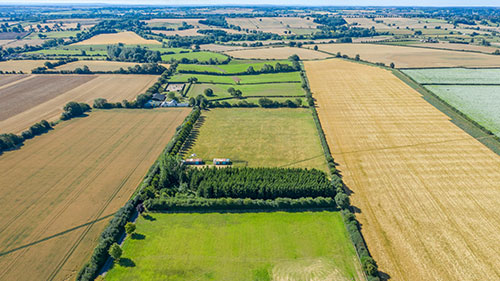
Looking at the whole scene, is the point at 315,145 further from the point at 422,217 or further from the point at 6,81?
the point at 6,81

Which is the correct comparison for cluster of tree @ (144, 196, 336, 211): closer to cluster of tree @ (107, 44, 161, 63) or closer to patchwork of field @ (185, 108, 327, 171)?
patchwork of field @ (185, 108, 327, 171)

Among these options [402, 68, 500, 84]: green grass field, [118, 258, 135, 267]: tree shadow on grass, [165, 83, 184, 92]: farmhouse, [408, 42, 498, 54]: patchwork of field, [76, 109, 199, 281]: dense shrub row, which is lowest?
[118, 258, 135, 267]: tree shadow on grass

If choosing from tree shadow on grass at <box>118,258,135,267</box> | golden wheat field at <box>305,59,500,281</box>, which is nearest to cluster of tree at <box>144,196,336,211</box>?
golden wheat field at <box>305,59,500,281</box>

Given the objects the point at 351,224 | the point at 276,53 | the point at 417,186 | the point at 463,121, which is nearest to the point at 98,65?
the point at 276,53

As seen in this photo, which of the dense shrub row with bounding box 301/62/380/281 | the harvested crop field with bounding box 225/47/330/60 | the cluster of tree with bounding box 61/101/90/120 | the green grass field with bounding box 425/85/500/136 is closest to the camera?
the dense shrub row with bounding box 301/62/380/281

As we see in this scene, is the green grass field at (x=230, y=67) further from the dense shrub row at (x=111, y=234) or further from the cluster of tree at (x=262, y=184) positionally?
the cluster of tree at (x=262, y=184)

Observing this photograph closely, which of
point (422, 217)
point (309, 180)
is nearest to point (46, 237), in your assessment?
point (309, 180)
